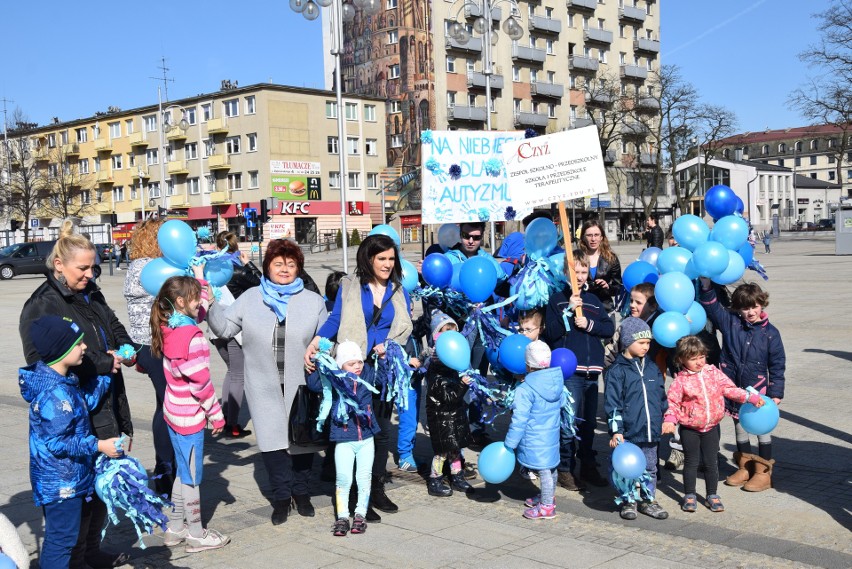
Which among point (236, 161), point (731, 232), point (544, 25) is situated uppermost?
point (544, 25)

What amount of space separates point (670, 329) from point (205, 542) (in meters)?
3.37

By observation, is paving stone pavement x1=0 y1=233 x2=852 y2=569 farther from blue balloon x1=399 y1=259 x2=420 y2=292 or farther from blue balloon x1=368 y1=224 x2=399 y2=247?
blue balloon x1=368 y1=224 x2=399 y2=247

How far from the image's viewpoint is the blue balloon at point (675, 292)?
599 cm

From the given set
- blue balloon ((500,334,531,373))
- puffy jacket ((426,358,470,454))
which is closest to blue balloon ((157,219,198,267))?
puffy jacket ((426,358,470,454))

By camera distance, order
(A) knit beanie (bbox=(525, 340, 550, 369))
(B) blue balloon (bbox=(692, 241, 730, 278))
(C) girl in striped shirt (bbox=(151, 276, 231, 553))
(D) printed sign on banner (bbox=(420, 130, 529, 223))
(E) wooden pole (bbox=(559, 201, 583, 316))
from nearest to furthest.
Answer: (C) girl in striped shirt (bbox=(151, 276, 231, 553)) → (A) knit beanie (bbox=(525, 340, 550, 369)) → (E) wooden pole (bbox=(559, 201, 583, 316)) → (B) blue balloon (bbox=(692, 241, 730, 278)) → (D) printed sign on banner (bbox=(420, 130, 529, 223))

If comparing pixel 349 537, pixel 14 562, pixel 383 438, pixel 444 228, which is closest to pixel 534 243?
pixel 444 228

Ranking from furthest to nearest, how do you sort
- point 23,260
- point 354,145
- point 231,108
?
point 354,145 < point 231,108 < point 23,260

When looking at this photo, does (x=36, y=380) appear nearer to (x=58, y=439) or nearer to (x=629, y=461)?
(x=58, y=439)

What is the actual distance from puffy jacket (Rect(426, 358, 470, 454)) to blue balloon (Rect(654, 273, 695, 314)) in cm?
158

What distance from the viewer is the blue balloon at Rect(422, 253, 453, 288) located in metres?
6.39

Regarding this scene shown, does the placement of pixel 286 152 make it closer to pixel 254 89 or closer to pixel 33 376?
pixel 254 89

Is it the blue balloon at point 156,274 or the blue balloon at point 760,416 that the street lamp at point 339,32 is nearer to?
the blue balloon at point 156,274

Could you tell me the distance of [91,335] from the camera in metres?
A: 4.87

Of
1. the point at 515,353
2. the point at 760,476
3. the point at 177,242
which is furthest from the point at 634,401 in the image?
the point at 177,242
